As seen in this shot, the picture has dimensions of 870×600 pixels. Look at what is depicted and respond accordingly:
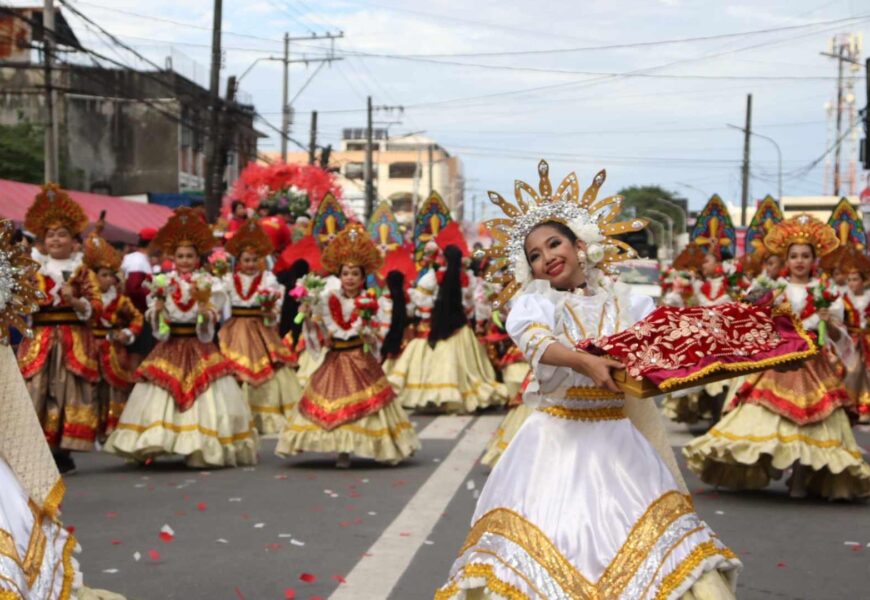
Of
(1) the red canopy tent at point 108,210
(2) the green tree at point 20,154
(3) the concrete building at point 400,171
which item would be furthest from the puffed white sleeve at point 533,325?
(3) the concrete building at point 400,171

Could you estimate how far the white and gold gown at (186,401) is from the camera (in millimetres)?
11852

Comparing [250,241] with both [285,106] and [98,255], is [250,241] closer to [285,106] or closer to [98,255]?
[98,255]

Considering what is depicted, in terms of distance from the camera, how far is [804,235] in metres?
10.4

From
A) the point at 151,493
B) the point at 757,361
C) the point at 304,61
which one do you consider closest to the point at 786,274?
the point at 151,493

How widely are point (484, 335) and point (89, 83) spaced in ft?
98.0

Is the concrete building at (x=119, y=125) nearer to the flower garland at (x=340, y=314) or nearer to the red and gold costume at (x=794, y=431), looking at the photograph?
the flower garland at (x=340, y=314)

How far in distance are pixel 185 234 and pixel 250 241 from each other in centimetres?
247

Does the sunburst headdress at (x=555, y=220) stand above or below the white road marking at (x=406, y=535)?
above

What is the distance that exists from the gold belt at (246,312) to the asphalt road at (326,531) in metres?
2.83

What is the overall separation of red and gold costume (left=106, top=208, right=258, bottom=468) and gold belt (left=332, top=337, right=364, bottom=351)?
3.11 ft

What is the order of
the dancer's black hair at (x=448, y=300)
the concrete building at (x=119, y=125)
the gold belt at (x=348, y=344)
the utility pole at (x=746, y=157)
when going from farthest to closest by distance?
the utility pole at (x=746, y=157), the concrete building at (x=119, y=125), the dancer's black hair at (x=448, y=300), the gold belt at (x=348, y=344)

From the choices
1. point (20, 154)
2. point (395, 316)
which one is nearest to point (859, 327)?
point (395, 316)

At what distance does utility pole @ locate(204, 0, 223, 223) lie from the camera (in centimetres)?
2676

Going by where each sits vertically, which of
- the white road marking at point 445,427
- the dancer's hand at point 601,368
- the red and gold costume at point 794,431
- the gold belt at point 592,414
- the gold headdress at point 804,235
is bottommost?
the white road marking at point 445,427
